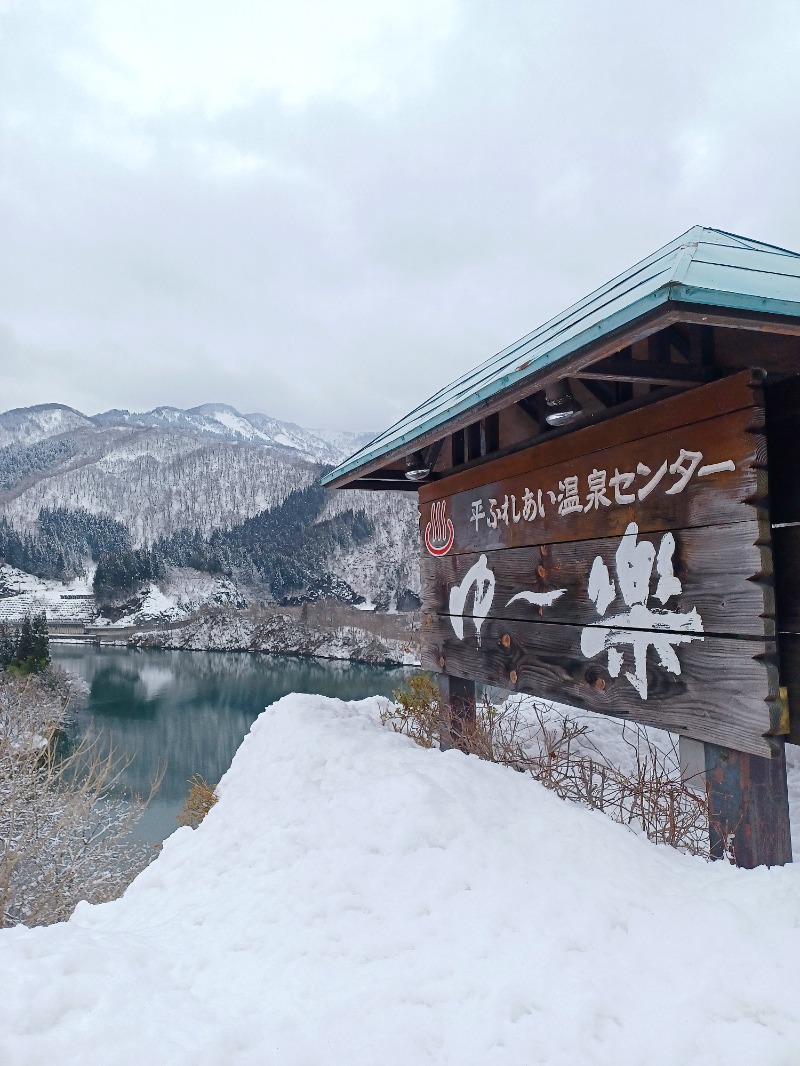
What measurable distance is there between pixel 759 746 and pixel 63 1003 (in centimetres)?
248

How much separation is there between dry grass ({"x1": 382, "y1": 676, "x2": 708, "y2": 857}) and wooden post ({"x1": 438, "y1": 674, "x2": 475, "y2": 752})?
0.02m

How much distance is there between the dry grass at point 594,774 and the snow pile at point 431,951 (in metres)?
0.23

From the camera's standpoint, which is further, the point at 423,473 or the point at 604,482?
the point at 423,473

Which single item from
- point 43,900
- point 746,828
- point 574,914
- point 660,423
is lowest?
point 43,900

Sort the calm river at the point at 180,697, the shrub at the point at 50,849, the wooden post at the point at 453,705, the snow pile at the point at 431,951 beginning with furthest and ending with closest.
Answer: the calm river at the point at 180,697
the shrub at the point at 50,849
the wooden post at the point at 453,705
the snow pile at the point at 431,951

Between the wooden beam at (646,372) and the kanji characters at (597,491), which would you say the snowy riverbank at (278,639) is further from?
the wooden beam at (646,372)

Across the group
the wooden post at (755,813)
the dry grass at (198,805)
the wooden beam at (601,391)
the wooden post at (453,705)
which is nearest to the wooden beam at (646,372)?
the wooden beam at (601,391)

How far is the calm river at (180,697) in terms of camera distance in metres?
19.2

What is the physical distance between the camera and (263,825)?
3.49 metres

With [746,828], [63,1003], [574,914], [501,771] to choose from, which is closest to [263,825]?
[501,771]

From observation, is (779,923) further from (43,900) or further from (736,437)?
(43,900)

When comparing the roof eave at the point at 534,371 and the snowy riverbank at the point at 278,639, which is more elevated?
the roof eave at the point at 534,371

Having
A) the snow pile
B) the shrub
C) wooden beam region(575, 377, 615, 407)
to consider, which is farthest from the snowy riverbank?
wooden beam region(575, 377, 615, 407)

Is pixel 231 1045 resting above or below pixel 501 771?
below
